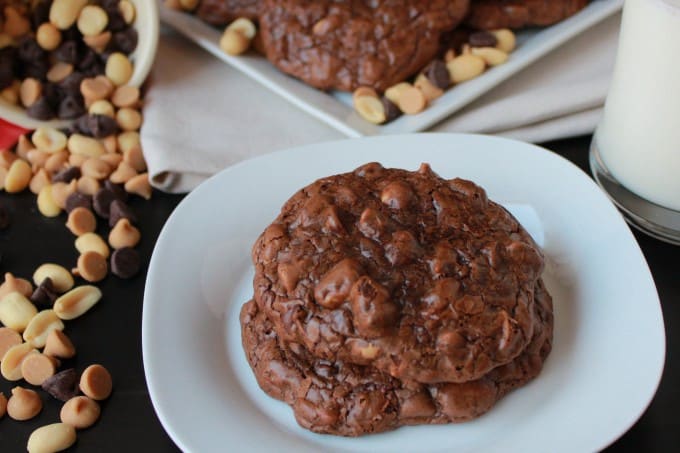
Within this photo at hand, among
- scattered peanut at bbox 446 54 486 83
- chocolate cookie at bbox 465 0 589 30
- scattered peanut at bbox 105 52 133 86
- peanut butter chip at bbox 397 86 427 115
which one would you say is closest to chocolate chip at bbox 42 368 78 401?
scattered peanut at bbox 105 52 133 86

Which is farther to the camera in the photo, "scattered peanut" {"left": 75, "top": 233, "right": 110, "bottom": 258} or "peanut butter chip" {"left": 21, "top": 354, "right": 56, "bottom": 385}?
"scattered peanut" {"left": 75, "top": 233, "right": 110, "bottom": 258}

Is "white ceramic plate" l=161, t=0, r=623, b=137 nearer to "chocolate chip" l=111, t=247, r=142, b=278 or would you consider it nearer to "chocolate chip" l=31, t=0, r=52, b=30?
"chocolate chip" l=31, t=0, r=52, b=30

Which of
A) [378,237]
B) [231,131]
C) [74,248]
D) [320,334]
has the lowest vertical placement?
[74,248]

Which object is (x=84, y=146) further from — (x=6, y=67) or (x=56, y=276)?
(x=56, y=276)

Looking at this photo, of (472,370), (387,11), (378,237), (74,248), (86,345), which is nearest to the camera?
(472,370)

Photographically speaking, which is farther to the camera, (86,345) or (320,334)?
(86,345)

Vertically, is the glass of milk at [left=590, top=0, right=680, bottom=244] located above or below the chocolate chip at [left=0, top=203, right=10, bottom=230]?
above

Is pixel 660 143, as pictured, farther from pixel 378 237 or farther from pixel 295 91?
pixel 295 91

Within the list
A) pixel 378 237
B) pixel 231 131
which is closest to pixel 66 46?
pixel 231 131

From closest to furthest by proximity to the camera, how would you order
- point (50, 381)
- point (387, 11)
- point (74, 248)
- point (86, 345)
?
point (50, 381) < point (86, 345) < point (74, 248) < point (387, 11)
